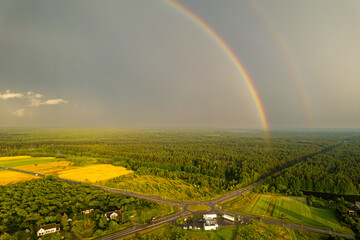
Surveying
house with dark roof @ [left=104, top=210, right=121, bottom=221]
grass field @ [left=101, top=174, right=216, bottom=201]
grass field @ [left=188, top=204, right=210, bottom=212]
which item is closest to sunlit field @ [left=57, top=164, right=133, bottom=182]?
grass field @ [left=101, top=174, right=216, bottom=201]

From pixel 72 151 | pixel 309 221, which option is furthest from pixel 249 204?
pixel 72 151

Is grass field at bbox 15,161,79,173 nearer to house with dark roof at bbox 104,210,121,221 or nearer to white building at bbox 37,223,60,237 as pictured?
white building at bbox 37,223,60,237


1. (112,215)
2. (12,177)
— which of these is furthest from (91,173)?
(112,215)

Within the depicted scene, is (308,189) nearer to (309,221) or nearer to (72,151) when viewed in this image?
(309,221)

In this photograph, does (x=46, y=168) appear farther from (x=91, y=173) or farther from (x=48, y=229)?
(x=48, y=229)

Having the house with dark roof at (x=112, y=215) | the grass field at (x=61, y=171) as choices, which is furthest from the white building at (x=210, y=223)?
the grass field at (x=61, y=171)
